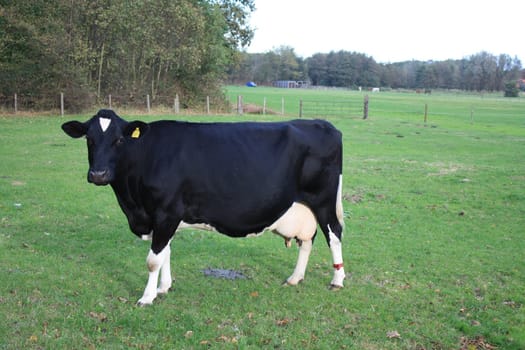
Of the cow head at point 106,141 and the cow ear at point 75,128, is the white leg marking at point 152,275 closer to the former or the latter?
the cow head at point 106,141

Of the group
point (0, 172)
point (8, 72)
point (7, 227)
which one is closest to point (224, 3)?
point (8, 72)

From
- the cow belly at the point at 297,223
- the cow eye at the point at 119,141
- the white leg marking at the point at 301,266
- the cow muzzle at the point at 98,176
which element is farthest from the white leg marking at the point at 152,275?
the white leg marking at the point at 301,266

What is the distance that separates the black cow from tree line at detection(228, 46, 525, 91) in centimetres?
13181

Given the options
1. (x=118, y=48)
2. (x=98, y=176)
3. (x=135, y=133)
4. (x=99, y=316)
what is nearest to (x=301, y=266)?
(x=99, y=316)

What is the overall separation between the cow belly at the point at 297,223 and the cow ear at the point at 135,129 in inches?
78.1

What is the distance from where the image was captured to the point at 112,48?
116ft

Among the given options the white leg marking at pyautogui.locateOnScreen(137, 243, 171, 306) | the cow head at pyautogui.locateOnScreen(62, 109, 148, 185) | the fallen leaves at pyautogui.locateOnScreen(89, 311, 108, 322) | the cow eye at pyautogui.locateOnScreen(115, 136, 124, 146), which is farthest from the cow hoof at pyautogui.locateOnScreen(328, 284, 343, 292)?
the cow eye at pyautogui.locateOnScreen(115, 136, 124, 146)

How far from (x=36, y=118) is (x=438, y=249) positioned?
26.6 m

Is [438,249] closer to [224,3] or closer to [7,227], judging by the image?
[7,227]

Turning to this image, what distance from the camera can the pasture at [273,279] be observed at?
17.2ft

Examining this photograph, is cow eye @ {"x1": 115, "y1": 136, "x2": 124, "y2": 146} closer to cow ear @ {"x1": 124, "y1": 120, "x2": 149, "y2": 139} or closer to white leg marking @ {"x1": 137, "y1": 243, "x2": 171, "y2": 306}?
cow ear @ {"x1": 124, "y1": 120, "x2": 149, "y2": 139}

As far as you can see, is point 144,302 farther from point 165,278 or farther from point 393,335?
point 393,335

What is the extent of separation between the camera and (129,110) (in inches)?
1385

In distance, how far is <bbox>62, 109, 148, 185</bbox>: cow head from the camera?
561cm
